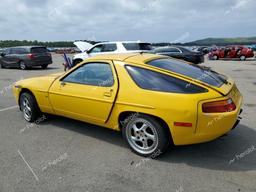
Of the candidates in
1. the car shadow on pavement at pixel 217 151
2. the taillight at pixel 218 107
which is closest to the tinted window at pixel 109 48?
the car shadow on pavement at pixel 217 151

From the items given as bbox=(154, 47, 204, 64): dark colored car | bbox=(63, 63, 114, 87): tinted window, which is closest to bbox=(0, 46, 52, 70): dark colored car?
bbox=(154, 47, 204, 64): dark colored car

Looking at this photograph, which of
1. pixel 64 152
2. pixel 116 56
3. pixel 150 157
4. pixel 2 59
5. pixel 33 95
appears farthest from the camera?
pixel 2 59

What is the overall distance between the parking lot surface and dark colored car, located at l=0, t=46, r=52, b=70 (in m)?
13.0

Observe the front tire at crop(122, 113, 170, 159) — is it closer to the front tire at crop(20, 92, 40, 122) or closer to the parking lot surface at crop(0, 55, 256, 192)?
the parking lot surface at crop(0, 55, 256, 192)

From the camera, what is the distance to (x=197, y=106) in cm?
330

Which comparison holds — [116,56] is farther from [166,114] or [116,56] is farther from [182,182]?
[182,182]

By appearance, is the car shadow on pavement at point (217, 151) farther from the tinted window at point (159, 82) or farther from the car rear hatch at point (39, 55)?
the car rear hatch at point (39, 55)

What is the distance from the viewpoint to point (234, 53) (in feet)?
82.0

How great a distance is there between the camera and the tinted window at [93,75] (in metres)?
4.13

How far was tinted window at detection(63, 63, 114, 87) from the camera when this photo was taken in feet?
13.6

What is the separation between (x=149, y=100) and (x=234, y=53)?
2392 centimetres

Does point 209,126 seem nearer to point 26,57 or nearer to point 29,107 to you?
point 29,107

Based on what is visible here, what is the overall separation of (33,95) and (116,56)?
205 centimetres

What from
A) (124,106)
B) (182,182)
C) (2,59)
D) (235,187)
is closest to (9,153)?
(124,106)
